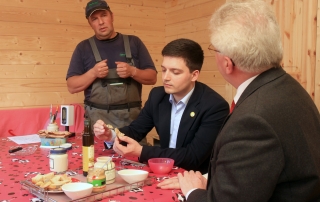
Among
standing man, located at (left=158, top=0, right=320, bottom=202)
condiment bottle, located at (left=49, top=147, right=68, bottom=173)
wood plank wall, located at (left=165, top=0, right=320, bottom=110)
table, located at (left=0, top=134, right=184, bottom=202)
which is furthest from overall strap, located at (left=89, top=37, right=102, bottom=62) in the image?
standing man, located at (left=158, top=0, right=320, bottom=202)

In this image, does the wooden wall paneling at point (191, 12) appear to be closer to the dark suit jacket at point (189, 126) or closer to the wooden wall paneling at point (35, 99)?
the wooden wall paneling at point (35, 99)

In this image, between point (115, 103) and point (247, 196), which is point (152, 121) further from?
point (247, 196)

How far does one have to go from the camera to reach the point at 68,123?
2326 millimetres

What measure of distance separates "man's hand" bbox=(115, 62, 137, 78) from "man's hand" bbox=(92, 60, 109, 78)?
0.09m

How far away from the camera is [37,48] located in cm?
348

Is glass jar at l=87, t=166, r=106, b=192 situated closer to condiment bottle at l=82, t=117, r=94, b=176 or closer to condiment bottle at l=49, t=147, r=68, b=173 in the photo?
condiment bottle at l=82, t=117, r=94, b=176

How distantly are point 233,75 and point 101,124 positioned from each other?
868mm

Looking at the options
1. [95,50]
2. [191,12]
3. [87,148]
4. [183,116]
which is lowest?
[87,148]

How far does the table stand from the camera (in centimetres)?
122

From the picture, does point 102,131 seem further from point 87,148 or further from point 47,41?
point 47,41

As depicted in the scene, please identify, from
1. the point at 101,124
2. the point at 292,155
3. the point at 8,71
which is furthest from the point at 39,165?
the point at 8,71

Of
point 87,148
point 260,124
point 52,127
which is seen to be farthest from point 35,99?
point 260,124

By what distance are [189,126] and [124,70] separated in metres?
0.90

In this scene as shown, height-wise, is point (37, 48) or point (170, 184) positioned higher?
point (37, 48)
